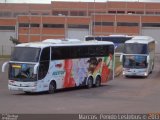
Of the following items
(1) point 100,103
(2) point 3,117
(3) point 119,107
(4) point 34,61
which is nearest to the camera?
(2) point 3,117

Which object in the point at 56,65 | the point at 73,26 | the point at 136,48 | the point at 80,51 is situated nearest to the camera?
the point at 56,65

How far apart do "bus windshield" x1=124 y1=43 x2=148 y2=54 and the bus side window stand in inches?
788

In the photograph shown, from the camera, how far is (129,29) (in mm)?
105938

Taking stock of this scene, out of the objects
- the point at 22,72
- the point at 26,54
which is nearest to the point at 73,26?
the point at 26,54

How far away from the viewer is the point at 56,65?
3234 centimetres

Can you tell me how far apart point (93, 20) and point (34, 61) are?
76635 mm

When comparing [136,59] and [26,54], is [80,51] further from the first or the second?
[136,59]

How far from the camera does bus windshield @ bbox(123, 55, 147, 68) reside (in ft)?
165

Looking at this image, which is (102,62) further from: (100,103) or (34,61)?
(100,103)

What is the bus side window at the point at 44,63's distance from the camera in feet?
101

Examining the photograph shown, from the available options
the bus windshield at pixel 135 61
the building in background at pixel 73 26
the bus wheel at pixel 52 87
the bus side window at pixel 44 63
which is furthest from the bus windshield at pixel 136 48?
the building in background at pixel 73 26

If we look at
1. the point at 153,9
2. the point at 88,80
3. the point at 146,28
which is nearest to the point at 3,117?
the point at 88,80

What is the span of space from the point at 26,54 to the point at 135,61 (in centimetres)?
2073

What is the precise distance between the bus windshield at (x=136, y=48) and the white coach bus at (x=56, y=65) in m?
12.2
